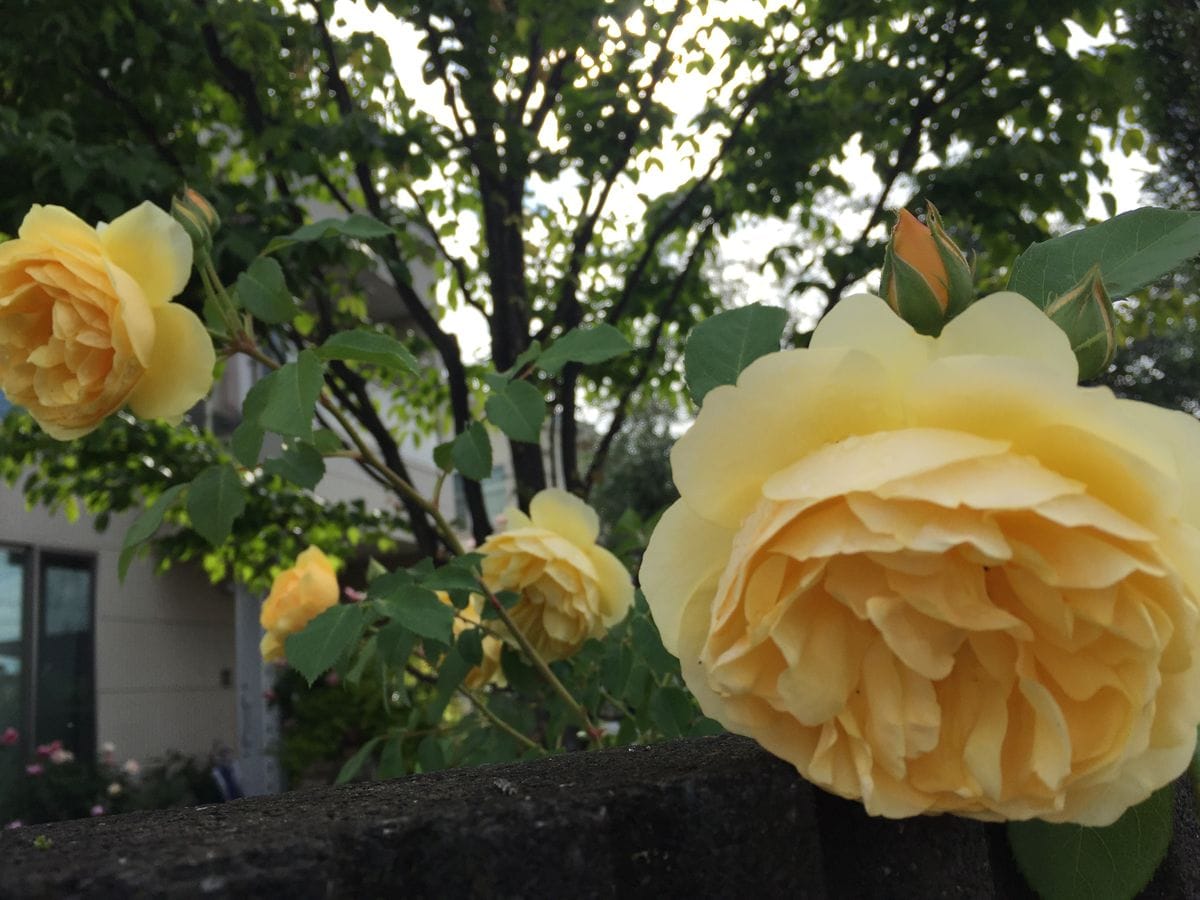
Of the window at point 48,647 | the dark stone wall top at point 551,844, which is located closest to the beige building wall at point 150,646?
the window at point 48,647

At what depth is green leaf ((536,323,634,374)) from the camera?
1055 mm

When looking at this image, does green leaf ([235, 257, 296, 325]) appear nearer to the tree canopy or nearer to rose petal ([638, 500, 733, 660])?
rose petal ([638, 500, 733, 660])

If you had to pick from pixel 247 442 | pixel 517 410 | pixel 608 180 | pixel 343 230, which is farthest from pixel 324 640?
pixel 608 180

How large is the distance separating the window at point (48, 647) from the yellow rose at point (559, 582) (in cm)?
662

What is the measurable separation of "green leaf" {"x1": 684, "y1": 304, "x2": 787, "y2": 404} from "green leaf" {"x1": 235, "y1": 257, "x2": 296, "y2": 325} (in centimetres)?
55

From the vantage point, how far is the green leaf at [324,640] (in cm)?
92

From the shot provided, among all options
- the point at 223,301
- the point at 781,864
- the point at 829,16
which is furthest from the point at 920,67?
the point at 781,864

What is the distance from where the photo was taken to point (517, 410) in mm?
1133

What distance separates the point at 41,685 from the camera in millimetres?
6812

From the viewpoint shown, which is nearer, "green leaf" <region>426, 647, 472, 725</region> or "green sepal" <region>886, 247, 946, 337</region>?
"green sepal" <region>886, 247, 946, 337</region>

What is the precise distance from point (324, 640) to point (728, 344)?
0.56m

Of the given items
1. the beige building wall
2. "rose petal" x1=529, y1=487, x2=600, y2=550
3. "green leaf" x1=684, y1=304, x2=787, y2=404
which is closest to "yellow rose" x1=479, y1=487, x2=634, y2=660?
"rose petal" x1=529, y1=487, x2=600, y2=550

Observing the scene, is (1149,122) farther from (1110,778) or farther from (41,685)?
(41,685)

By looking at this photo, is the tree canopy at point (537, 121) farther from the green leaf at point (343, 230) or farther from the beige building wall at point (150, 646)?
the beige building wall at point (150, 646)
